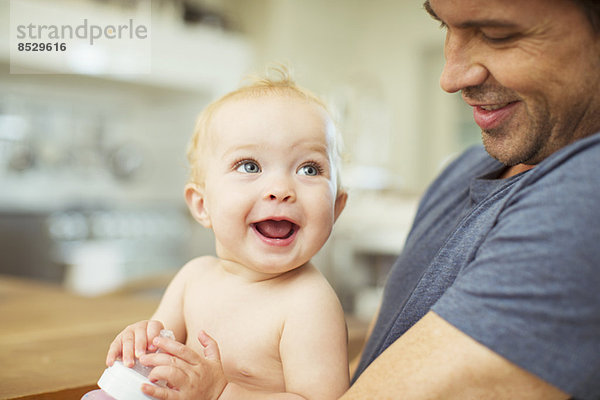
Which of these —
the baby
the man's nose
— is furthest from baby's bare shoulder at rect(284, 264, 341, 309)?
the man's nose

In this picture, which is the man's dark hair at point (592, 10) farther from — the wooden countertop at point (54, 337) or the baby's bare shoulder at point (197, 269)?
the wooden countertop at point (54, 337)

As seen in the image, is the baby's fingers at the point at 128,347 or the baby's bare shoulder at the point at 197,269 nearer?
the baby's fingers at the point at 128,347

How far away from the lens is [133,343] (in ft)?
2.46

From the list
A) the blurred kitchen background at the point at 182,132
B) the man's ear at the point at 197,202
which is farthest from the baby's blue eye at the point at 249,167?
the blurred kitchen background at the point at 182,132

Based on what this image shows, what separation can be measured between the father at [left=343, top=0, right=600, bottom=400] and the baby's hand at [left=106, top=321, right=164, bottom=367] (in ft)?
0.82

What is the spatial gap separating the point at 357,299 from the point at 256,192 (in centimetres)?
417

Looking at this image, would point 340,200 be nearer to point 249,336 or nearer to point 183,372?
point 249,336

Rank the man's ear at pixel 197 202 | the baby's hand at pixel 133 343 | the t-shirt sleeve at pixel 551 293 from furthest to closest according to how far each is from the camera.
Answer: the man's ear at pixel 197 202, the baby's hand at pixel 133 343, the t-shirt sleeve at pixel 551 293

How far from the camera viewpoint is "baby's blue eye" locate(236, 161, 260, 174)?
847 millimetres

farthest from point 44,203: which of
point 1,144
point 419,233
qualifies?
point 419,233

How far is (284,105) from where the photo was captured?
0.86 meters

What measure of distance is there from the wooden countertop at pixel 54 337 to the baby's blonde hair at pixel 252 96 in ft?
1.13

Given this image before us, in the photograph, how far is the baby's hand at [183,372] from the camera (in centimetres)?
68

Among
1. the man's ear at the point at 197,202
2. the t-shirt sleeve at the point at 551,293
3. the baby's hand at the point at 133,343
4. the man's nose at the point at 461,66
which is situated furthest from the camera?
the man's ear at the point at 197,202
